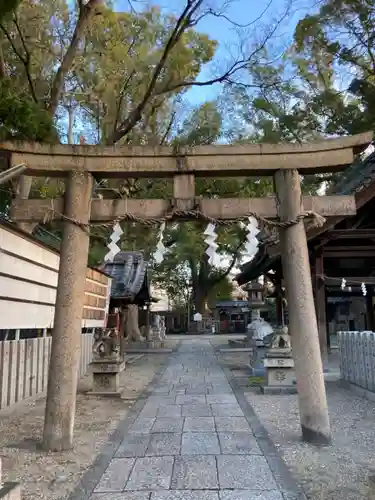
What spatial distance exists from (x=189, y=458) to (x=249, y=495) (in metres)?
1.24

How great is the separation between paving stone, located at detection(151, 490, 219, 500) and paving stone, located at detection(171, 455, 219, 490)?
0.35 feet

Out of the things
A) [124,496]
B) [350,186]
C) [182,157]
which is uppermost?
[350,186]

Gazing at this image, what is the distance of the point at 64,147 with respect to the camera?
6094 millimetres

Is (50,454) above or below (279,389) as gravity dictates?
below

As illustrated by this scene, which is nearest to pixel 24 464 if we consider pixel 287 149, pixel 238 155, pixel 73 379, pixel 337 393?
pixel 73 379

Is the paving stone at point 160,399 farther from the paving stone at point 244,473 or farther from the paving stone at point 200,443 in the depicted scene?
the paving stone at point 244,473

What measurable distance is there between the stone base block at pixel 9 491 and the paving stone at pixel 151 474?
1.35 m

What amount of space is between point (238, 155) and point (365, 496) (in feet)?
13.8

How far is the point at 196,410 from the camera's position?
8102 millimetres

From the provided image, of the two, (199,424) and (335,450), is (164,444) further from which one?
(335,450)

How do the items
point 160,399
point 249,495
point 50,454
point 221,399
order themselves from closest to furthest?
point 249,495, point 50,454, point 221,399, point 160,399

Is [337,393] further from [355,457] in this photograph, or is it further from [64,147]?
[64,147]

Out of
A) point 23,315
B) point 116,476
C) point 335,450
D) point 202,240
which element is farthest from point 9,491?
point 202,240

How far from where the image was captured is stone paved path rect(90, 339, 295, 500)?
4145 millimetres
